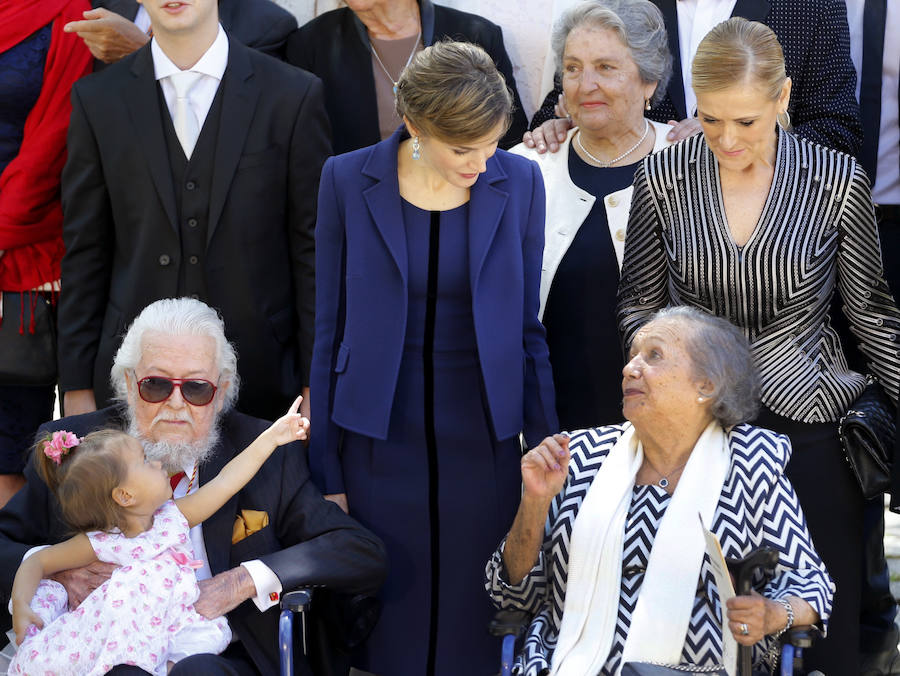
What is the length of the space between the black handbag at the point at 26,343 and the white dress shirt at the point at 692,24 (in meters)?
2.29

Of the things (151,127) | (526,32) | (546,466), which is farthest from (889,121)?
(151,127)

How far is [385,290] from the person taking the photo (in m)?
3.77

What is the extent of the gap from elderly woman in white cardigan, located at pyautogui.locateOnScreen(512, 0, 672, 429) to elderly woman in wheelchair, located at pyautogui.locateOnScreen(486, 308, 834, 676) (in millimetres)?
682

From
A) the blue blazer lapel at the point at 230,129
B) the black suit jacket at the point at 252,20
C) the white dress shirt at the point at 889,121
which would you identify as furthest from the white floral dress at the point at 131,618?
the white dress shirt at the point at 889,121

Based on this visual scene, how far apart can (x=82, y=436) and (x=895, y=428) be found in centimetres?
224

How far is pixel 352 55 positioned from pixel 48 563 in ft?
6.89

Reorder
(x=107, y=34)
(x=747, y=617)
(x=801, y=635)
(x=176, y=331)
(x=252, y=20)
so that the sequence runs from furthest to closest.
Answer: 1. (x=252, y=20)
2. (x=107, y=34)
3. (x=176, y=331)
4. (x=801, y=635)
5. (x=747, y=617)

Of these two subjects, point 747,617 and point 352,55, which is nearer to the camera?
point 747,617

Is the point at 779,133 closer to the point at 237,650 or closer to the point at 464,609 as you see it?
the point at 464,609

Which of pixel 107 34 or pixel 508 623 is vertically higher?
pixel 107 34

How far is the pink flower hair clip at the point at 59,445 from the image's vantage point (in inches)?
137

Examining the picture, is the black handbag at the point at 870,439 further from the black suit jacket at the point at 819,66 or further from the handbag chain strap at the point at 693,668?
the black suit jacket at the point at 819,66

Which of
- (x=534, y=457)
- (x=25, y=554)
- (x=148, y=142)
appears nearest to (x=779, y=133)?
(x=534, y=457)

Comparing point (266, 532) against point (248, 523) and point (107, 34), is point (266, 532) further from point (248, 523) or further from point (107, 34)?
point (107, 34)
